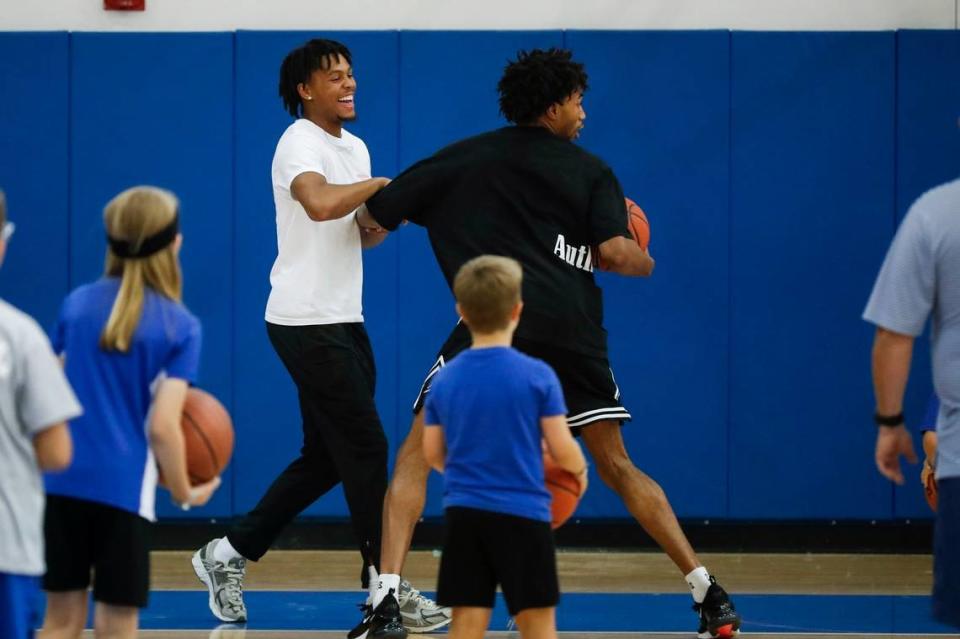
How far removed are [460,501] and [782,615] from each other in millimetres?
2140

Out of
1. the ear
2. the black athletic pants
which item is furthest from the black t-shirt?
the ear

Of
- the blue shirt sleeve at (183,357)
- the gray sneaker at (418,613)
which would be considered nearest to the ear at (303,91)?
the gray sneaker at (418,613)

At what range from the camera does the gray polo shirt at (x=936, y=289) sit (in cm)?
304

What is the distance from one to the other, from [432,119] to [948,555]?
4.08 m

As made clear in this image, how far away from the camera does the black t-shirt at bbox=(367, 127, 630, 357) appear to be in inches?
172

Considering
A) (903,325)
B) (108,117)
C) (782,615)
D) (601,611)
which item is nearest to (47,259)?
(108,117)

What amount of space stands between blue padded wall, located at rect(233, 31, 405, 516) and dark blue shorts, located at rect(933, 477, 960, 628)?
12.7 ft

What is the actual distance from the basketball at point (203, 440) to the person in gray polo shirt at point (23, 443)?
24.9 inches

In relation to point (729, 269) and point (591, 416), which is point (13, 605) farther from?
point (729, 269)

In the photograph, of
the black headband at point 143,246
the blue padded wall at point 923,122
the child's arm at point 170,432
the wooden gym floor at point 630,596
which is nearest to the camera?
the child's arm at point 170,432

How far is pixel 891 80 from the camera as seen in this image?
6656 mm

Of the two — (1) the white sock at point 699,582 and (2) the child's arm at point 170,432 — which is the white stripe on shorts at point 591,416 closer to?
(1) the white sock at point 699,582

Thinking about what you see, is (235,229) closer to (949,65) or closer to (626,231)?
(626,231)

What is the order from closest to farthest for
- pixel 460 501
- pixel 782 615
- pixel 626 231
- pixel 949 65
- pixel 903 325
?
pixel 903 325 → pixel 460 501 → pixel 626 231 → pixel 782 615 → pixel 949 65
